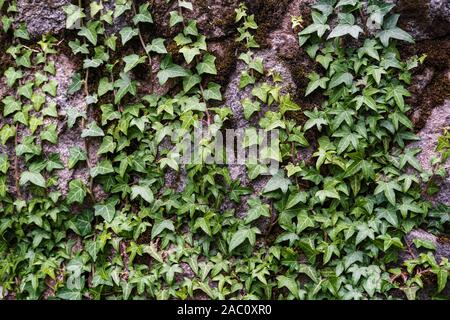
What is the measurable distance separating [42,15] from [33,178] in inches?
50.4

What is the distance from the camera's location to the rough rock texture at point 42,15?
11.2ft

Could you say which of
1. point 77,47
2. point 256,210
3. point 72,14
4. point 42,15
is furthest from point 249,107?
point 42,15

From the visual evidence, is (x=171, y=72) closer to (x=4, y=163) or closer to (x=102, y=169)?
(x=102, y=169)

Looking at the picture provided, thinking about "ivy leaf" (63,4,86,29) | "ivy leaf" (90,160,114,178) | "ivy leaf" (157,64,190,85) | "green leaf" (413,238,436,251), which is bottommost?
"green leaf" (413,238,436,251)

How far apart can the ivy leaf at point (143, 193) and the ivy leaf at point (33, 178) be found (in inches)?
27.6

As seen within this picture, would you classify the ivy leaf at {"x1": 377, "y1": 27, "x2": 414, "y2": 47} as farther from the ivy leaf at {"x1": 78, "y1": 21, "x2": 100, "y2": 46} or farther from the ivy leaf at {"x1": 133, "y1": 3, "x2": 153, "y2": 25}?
the ivy leaf at {"x1": 78, "y1": 21, "x2": 100, "y2": 46}

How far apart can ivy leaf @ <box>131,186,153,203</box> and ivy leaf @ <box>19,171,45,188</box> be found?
70 cm

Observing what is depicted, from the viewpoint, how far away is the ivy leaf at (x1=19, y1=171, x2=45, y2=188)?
3.25 m

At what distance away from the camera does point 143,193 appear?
10.3 ft

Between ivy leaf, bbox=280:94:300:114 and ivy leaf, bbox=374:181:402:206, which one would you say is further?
ivy leaf, bbox=280:94:300:114

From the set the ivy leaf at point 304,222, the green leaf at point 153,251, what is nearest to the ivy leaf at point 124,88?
the green leaf at point 153,251

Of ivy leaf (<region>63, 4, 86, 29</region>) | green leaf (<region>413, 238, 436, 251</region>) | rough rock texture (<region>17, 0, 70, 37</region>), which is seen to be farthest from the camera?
rough rock texture (<region>17, 0, 70, 37</region>)

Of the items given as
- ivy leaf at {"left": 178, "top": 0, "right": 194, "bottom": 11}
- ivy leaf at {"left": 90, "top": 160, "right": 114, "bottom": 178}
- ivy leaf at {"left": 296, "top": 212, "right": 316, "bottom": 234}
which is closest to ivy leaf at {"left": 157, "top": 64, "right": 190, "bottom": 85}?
ivy leaf at {"left": 178, "top": 0, "right": 194, "bottom": 11}
